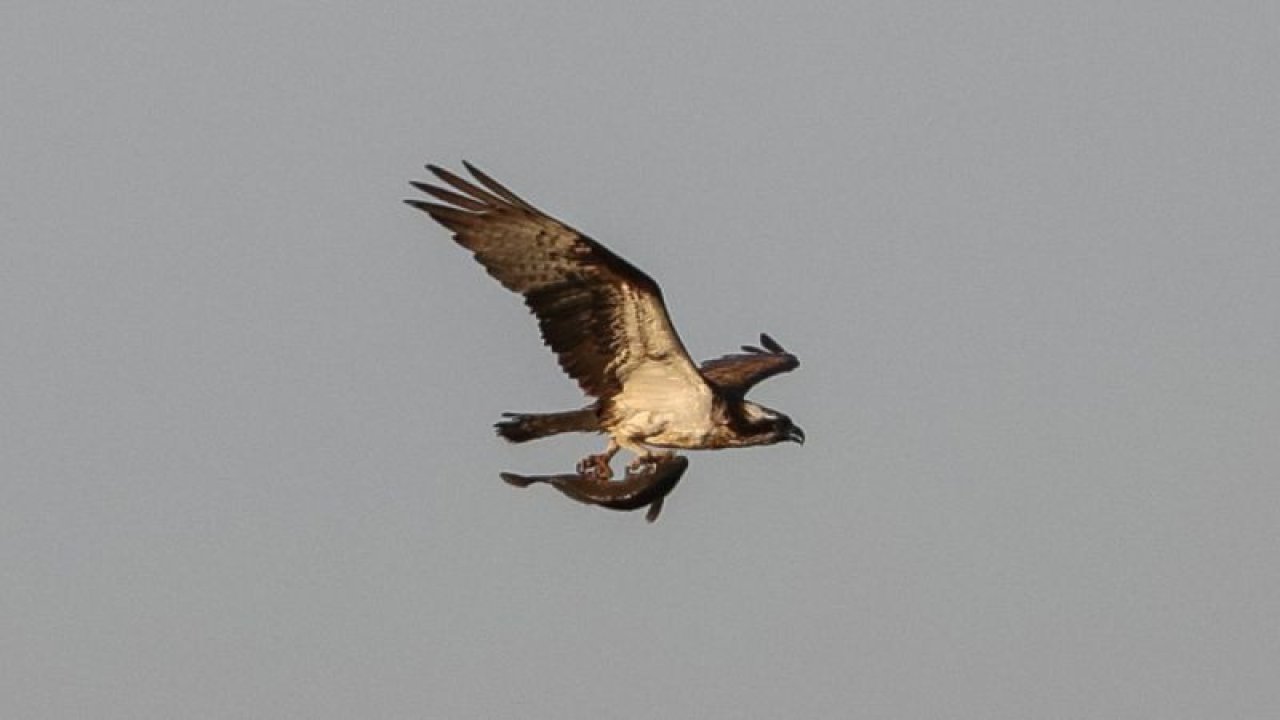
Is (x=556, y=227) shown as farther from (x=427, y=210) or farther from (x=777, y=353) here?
(x=777, y=353)

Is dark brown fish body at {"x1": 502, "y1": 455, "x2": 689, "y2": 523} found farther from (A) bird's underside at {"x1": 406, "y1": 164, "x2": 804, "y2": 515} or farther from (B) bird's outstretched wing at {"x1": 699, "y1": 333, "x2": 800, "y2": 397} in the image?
(B) bird's outstretched wing at {"x1": 699, "y1": 333, "x2": 800, "y2": 397}

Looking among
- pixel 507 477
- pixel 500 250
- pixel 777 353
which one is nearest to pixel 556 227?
pixel 500 250

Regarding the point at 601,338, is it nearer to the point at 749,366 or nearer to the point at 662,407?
the point at 662,407

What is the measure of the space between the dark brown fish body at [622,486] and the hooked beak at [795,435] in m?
2.04

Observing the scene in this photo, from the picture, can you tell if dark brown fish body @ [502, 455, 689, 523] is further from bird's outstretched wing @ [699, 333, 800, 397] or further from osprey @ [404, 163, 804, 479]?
bird's outstretched wing @ [699, 333, 800, 397]

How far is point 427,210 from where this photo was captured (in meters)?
18.2

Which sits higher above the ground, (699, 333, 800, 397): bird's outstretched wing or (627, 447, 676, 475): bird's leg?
(699, 333, 800, 397): bird's outstretched wing

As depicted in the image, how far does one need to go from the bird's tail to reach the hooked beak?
152 centimetres

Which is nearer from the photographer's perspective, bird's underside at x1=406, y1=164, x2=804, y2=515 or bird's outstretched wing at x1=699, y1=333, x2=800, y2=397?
bird's underside at x1=406, y1=164, x2=804, y2=515

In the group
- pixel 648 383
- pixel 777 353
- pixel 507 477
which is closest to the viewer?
pixel 507 477

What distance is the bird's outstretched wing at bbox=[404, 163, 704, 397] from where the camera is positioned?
18125 millimetres

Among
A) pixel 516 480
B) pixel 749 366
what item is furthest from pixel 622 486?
pixel 749 366

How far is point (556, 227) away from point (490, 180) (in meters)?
0.54

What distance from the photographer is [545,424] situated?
19.0 metres
